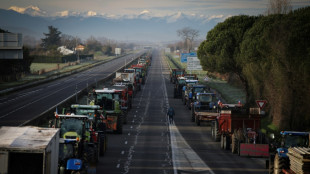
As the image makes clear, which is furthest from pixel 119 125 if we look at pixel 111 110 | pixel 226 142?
pixel 226 142

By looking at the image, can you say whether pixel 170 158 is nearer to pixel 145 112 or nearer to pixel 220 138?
pixel 220 138

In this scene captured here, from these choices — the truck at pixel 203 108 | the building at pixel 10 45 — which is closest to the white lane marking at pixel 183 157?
the truck at pixel 203 108

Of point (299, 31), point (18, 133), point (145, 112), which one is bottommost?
point (145, 112)

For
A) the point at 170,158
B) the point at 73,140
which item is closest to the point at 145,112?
the point at 170,158

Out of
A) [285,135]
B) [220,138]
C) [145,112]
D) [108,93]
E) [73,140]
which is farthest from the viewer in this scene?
[145,112]

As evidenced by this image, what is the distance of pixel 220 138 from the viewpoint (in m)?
32.8

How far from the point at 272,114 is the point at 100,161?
1920 cm

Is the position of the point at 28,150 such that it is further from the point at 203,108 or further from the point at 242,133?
the point at 203,108

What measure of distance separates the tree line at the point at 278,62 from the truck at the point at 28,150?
884 inches

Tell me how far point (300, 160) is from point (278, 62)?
22.6 metres

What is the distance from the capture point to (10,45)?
165 ft

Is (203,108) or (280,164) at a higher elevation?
(280,164)

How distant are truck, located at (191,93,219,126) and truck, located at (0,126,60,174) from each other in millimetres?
24175

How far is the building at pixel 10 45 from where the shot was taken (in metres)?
50.0
